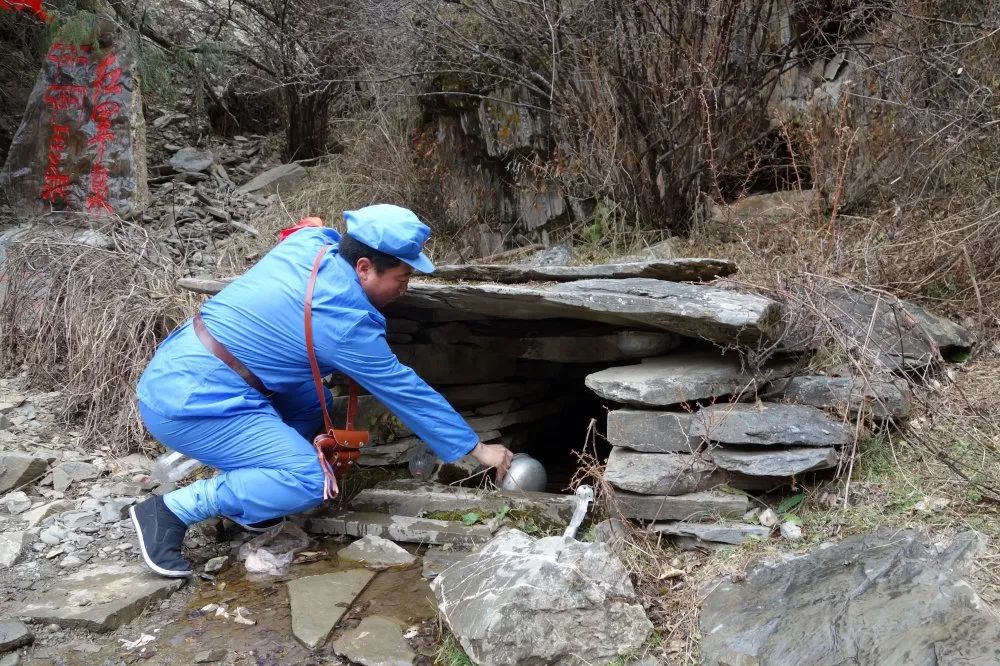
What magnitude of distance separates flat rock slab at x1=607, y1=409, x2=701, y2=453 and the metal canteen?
58 centimetres

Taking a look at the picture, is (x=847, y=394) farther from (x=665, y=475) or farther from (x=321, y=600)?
(x=321, y=600)

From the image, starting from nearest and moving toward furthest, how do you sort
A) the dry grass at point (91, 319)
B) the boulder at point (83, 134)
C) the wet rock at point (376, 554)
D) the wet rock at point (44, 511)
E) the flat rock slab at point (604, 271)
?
the wet rock at point (376, 554) < the flat rock slab at point (604, 271) < the wet rock at point (44, 511) < the dry grass at point (91, 319) < the boulder at point (83, 134)

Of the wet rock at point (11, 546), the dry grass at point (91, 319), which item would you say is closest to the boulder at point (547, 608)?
the wet rock at point (11, 546)

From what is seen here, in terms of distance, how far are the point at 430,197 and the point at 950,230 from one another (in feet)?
13.6

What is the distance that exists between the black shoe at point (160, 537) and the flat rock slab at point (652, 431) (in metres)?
1.96

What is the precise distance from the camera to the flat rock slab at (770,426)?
11.2 ft

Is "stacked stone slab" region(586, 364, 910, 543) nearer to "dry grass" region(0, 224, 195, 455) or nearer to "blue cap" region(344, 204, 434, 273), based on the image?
"blue cap" region(344, 204, 434, 273)

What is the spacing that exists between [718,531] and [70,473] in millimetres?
3553

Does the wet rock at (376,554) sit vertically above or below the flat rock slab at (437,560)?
below

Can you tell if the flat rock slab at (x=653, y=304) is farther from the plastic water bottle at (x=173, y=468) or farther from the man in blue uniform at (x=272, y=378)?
the plastic water bottle at (x=173, y=468)

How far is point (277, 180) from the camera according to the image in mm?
9039

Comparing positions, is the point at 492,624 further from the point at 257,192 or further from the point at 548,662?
the point at 257,192

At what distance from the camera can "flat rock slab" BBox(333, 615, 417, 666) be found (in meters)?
2.90

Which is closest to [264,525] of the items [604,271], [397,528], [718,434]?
[397,528]
